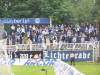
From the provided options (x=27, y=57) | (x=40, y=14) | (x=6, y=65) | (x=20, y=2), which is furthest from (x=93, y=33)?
(x=6, y=65)

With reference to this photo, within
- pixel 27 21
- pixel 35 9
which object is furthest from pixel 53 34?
pixel 35 9

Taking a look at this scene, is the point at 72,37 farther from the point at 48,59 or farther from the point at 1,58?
the point at 1,58

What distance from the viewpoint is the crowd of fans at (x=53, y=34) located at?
1471 inches

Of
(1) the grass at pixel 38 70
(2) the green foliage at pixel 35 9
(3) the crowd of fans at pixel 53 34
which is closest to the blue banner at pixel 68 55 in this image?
(1) the grass at pixel 38 70

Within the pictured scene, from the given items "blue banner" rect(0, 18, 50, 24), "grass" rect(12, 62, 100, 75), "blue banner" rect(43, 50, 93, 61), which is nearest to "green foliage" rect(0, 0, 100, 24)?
"blue banner" rect(0, 18, 50, 24)

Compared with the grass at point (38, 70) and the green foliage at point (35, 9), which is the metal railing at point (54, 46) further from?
the green foliage at point (35, 9)

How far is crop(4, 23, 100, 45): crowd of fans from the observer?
3738 cm

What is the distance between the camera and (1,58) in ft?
→ 59.7

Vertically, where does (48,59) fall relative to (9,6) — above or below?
below

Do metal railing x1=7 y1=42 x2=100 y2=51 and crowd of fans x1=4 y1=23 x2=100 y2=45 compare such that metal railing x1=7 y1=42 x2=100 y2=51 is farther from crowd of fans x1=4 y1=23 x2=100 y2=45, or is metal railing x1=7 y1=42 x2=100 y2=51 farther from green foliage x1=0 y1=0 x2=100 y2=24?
green foliage x1=0 y1=0 x2=100 y2=24

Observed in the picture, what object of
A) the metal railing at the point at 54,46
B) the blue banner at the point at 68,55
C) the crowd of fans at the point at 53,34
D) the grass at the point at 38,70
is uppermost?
the crowd of fans at the point at 53,34

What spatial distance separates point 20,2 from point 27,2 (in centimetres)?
131

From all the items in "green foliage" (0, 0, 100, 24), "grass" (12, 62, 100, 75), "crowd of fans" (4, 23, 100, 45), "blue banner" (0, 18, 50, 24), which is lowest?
"grass" (12, 62, 100, 75)

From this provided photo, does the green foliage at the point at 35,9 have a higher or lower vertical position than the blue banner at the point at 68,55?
higher
